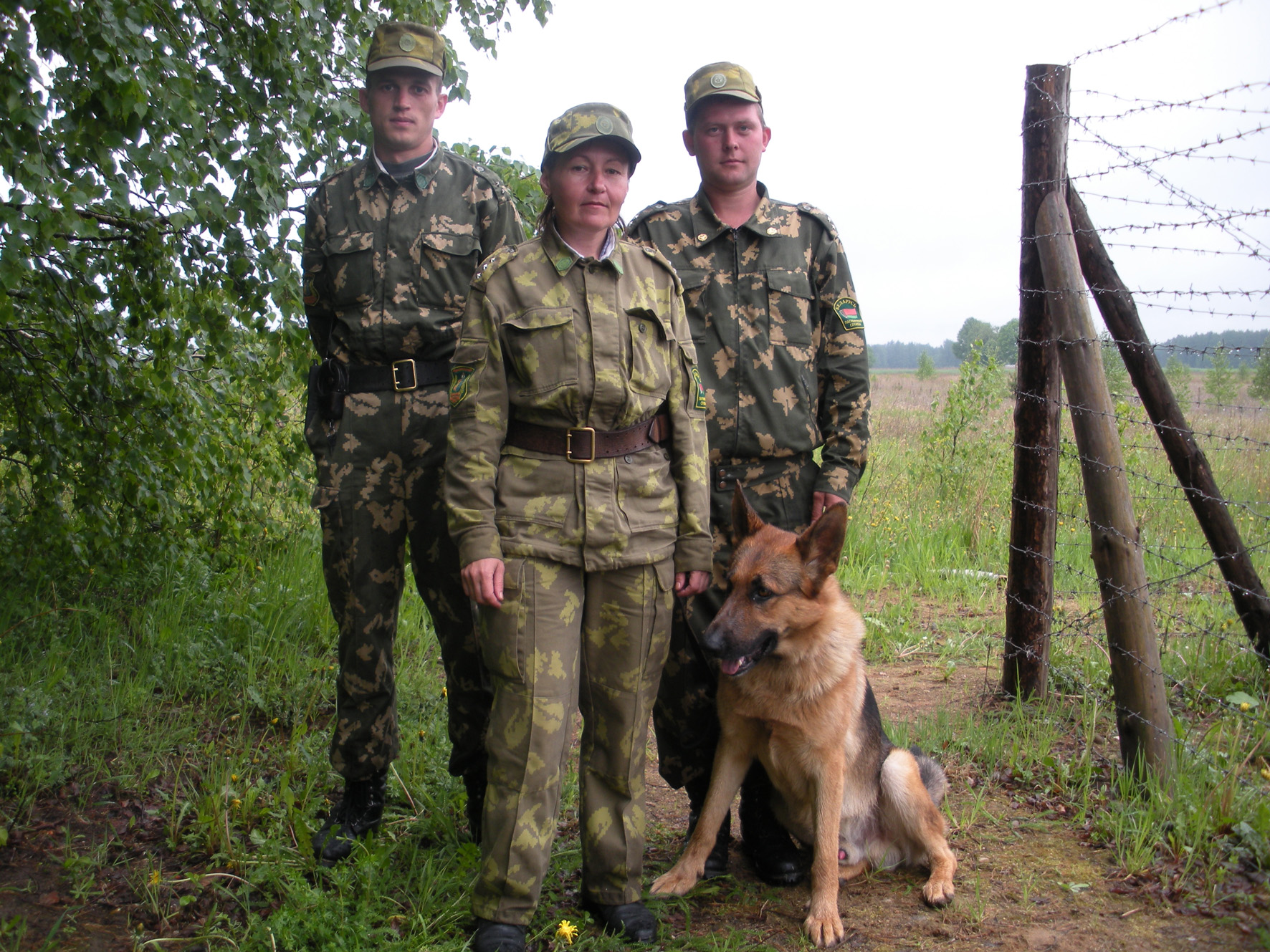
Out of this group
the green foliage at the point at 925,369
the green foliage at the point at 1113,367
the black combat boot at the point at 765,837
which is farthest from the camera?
the green foliage at the point at 925,369

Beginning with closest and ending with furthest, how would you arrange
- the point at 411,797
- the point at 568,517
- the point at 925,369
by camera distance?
the point at 568,517 → the point at 411,797 → the point at 925,369

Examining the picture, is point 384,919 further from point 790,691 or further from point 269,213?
point 269,213

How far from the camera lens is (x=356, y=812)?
3262 millimetres

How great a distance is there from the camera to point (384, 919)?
108 inches

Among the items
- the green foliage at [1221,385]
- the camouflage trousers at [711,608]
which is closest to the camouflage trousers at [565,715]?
the camouflage trousers at [711,608]

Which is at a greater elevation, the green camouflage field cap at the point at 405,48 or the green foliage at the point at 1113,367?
the green camouflage field cap at the point at 405,48

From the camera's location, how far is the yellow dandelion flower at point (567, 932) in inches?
102

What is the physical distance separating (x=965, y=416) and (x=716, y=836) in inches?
243

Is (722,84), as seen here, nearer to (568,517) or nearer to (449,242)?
(449,242)

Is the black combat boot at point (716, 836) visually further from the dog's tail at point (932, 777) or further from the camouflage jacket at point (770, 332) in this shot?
the camouflage jacket at point (770, 332)

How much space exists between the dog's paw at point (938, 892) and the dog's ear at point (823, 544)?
1.13 meters

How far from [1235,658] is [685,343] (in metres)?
3.36

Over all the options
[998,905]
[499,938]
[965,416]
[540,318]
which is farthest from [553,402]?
[965,416]

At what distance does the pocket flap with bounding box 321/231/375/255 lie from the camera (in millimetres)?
3104
